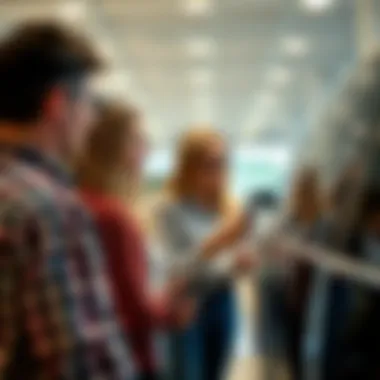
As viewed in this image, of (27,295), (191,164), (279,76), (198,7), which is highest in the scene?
(198,7)

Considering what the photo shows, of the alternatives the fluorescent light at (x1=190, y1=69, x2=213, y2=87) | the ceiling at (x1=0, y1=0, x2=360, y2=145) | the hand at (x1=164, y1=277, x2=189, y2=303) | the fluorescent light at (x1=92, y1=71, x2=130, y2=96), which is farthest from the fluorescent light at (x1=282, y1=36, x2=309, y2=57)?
the hand at (x1=164, y1=277, x2=189, y2=303)

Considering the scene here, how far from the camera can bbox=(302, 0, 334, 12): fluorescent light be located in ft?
3.32

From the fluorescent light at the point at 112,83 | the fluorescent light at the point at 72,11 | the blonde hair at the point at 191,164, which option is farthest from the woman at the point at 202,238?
the fluorescent light at the point at 72,11

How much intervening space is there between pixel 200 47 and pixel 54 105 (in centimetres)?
22

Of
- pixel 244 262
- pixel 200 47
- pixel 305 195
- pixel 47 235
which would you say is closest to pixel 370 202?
pixel 305 195

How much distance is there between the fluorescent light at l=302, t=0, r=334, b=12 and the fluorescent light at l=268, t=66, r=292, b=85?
10 centimetres

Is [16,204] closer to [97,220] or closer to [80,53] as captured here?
[97,220]

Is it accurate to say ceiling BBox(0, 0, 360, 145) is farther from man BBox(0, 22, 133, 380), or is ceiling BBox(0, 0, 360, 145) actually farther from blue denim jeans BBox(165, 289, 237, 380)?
blue denim jeans BBox(165, 289, 237, 380)

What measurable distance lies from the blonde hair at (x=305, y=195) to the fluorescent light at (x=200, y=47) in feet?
0.69

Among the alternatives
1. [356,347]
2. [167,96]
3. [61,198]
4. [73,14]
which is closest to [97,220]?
[61,198]

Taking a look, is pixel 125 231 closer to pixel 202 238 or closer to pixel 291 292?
pixel 202 238

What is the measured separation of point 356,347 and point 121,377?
1.08 feet

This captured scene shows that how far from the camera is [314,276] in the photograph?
1028mm

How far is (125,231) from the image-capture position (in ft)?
3.13
